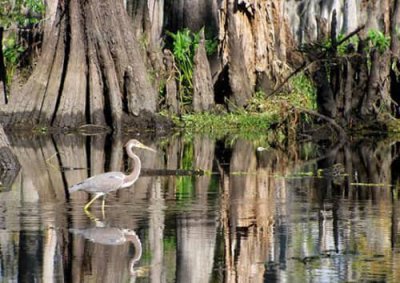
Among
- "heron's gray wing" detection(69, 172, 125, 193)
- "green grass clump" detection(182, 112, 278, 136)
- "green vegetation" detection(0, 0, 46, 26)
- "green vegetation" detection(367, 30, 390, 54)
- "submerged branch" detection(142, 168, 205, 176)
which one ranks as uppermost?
"green vegetation" detection(0, 0, 46, 26)

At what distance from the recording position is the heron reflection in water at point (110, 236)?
42.9ft

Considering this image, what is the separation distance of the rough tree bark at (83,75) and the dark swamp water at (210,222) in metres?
7.54

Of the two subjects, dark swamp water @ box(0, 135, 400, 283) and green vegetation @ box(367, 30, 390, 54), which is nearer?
dark swamp water @ box(0, 135, 400, 283)

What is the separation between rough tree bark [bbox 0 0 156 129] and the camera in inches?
1251

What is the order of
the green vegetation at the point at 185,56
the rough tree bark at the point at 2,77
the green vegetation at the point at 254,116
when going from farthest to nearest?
the green vegetation at the point at 185,56 < the green vegetation at the point at 254,116 < the rough tree bark at the point at 2,77

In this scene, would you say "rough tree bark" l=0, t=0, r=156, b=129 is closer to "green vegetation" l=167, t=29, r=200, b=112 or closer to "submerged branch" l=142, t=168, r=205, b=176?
"green vegetation" l=167, t=29, r=200, b=112

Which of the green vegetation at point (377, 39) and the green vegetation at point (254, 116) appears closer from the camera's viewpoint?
the green vegetation at point (254, 116)

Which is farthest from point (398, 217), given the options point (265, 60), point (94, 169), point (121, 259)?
point (265, 60)

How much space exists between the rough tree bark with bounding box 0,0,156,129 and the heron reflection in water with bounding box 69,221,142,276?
17.7m

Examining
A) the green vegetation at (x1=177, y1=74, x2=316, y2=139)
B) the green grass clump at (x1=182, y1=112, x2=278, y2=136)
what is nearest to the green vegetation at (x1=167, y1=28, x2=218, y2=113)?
the green grass clump at (x1=182, y1=112, x2=278, y2=136)

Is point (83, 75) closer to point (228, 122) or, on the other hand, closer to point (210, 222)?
point (228, 122)

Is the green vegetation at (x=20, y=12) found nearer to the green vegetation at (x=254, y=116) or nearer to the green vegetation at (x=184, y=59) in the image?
the green vegetation at (x=184, y=59)

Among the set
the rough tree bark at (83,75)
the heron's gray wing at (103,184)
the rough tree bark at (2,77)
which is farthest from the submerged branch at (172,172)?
the rough tree bark at (2,77)

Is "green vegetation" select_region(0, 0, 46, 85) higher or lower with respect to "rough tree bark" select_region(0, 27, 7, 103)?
higher
